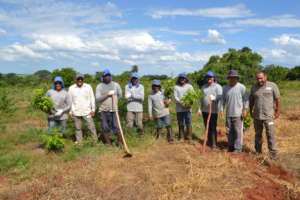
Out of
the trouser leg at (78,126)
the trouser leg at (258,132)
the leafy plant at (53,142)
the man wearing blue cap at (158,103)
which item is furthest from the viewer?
the man wearing blue cap at (158,103)

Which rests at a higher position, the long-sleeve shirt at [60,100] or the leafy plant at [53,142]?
the long-sleeve shirt at [60,100]

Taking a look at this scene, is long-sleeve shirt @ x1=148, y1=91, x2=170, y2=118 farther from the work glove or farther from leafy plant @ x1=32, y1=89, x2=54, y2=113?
leafy plant @ x1=32, y1=89, x2=54, y2=113

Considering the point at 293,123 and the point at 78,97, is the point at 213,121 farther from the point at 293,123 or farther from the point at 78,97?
the point at 293,123

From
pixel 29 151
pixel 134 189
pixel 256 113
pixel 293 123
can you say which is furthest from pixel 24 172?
pixel 293 123

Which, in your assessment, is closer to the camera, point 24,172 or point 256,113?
point 24,172

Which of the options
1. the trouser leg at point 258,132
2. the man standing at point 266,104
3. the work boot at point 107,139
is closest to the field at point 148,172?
the work boot at point 107,139

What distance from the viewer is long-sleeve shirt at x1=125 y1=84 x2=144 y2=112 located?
6.01 metres

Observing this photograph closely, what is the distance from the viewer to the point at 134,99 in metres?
6.09

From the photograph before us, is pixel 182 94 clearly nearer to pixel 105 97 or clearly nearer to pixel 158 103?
pixel 158 103

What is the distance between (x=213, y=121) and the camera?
230 inches

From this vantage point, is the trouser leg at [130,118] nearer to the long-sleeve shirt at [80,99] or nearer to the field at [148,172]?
A: the field at [148,172]

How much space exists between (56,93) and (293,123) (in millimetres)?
7676

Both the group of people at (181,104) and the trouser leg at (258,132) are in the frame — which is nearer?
the group of people at (181,104)

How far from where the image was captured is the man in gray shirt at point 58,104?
223 inches
